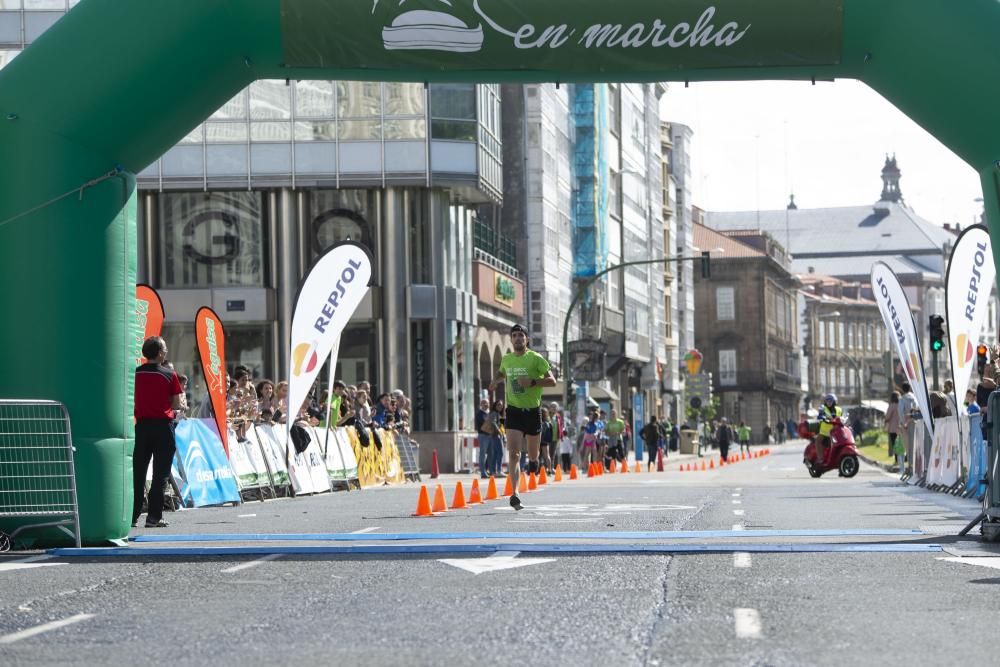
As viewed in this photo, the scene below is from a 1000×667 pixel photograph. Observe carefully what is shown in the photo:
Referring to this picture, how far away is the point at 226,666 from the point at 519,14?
7948 millimetres

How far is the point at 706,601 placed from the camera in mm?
9047

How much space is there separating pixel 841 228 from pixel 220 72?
603 ft

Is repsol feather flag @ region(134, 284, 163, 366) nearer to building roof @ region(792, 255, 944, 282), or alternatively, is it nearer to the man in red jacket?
the man in red jacket

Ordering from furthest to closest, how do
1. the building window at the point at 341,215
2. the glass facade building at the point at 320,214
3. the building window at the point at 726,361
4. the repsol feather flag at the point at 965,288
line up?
the building window at the point at 726,361 < the building window at the point at 341,215 < the glass facade building at the point at 320,214 < the repsol feather flag at the point at 965,288

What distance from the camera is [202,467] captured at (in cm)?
2164

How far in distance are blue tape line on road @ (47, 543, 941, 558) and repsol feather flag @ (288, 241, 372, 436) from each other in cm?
1200

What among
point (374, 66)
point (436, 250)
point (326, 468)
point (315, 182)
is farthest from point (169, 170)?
point (374, 66)

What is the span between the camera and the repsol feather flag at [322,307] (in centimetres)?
2486

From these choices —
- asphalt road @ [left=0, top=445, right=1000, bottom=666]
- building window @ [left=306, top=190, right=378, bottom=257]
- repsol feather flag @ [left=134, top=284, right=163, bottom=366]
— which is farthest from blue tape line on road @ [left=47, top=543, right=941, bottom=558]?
building window @ [left=306, top=190, right=378, bottom=257]

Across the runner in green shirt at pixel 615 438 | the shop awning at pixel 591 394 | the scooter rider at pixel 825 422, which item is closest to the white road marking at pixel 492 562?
the scooter rider at pixel 825 422

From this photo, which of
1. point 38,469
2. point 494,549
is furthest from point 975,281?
point 38,469

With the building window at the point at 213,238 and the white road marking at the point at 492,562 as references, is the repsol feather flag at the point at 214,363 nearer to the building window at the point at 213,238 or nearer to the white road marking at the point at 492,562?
the white road marking at the point at 492,562

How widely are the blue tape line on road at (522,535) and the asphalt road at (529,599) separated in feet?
0.16

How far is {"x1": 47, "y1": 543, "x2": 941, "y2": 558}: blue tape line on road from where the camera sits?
1221 cm
